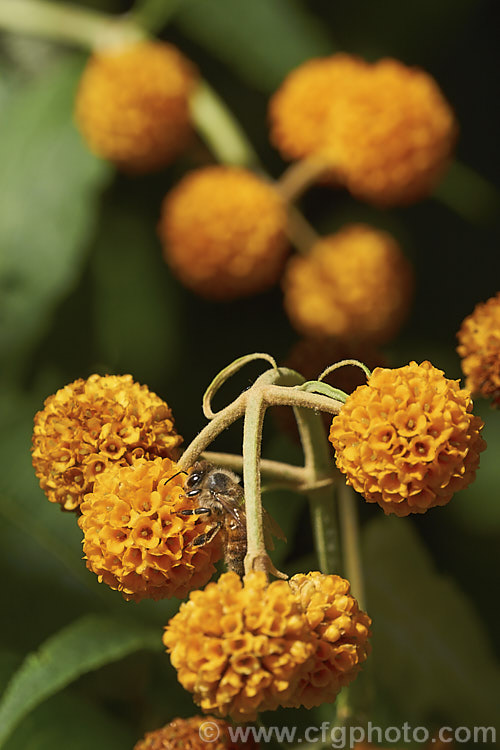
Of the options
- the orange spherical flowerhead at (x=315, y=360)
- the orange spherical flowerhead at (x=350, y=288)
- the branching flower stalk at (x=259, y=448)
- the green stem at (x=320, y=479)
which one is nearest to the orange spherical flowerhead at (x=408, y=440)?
the branching flower stalk at (x=259, y=448)

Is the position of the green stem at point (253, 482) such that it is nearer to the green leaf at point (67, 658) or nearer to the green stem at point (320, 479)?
the green stem at point (320, 479)

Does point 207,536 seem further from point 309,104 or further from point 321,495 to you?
point 309,104

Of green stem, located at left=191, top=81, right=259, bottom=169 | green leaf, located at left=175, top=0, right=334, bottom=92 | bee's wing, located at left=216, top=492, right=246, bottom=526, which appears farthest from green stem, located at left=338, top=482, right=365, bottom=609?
green leaf, located at left=175, top=0, right=334, bottom=92

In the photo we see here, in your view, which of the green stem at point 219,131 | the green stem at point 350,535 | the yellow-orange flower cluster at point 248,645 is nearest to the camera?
the yellow-orange flower cluster at point 248,645

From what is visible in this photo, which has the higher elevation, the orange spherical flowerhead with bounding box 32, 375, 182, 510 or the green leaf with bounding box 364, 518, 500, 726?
the orange spherical flowerhead with bounding box 32, 375, 182, 510

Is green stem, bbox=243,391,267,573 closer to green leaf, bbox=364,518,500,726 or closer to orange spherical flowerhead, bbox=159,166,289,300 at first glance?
green leaf, bbox=364,518,500,726

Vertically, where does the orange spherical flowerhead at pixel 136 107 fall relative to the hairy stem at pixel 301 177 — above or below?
above

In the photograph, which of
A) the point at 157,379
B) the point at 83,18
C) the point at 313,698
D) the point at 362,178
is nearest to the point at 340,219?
the point at 362,178
